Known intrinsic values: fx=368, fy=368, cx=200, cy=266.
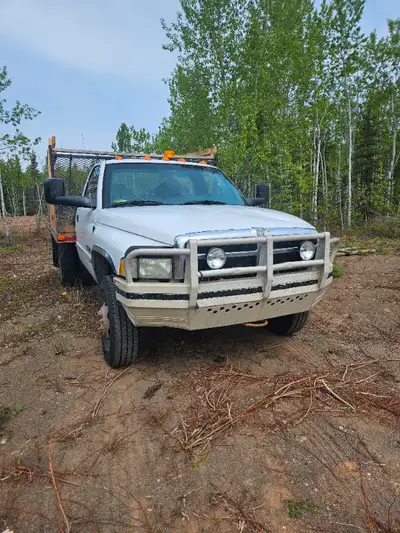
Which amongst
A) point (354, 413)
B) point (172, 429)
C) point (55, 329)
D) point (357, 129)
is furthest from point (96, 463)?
point (357, 129)

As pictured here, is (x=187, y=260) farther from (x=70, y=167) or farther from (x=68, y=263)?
(x=70, y=167)

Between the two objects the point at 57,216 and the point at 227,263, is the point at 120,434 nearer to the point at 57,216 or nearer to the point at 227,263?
the point at 227,263

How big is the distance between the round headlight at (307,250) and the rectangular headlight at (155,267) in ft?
3.87

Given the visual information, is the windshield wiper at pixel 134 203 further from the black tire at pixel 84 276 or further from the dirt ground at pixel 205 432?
the black tire at pixel 84 276

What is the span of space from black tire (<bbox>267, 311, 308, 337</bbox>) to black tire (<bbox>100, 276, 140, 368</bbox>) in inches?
65.4

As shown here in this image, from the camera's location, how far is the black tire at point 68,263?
5934mm

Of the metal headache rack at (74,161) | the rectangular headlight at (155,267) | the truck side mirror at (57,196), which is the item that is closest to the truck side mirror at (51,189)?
the truck side mirror at (57,196)

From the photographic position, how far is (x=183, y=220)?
3.04 m

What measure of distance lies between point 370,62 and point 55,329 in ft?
61.5

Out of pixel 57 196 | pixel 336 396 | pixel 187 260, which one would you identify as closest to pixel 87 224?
pixel 57 196

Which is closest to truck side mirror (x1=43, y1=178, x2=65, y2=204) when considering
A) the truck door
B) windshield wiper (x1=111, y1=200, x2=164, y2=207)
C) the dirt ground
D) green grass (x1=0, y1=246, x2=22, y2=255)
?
the truck door

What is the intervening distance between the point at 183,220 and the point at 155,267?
1.79 feet

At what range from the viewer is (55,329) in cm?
448

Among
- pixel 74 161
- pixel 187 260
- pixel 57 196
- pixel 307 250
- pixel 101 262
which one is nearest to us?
pixel 187 260
